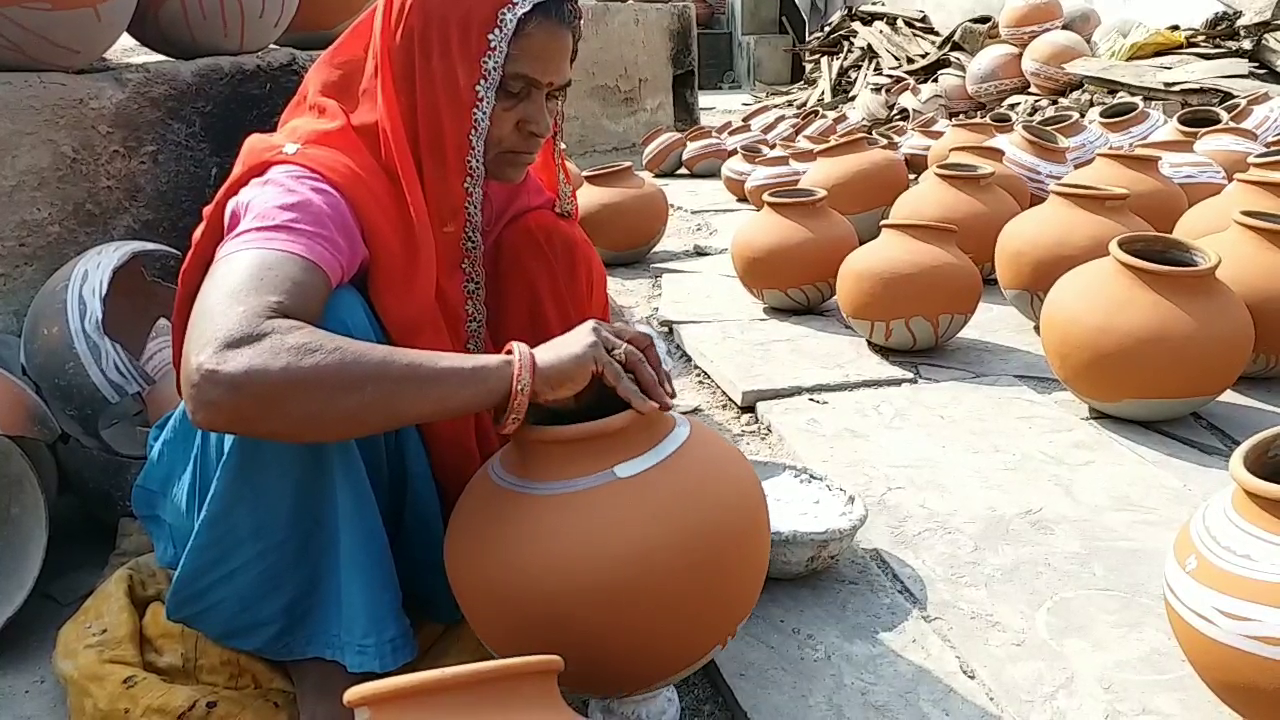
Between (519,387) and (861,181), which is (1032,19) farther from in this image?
(519,387)

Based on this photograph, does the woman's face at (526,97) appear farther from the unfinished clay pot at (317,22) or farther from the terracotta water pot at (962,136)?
the terracotta water pot at (962,136)

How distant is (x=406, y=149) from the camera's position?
160 centimetres

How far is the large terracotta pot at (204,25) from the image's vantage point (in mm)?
2971

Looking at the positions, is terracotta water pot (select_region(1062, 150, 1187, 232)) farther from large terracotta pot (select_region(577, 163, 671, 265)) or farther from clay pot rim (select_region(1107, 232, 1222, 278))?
large terracotta pot (select_region(577, 163, 671, 265))

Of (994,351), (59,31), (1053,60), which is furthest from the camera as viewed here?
(1053,60)

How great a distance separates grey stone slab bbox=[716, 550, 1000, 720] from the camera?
1719mm

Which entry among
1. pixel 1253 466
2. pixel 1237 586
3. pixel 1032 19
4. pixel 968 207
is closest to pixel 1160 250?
pixel 968 207

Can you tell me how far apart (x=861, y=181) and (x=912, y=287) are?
1.45 metres

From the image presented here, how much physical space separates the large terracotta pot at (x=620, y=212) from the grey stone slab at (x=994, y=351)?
170 cm

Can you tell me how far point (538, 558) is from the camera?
1.38 m

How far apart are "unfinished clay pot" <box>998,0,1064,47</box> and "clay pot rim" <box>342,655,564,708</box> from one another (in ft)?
27.6

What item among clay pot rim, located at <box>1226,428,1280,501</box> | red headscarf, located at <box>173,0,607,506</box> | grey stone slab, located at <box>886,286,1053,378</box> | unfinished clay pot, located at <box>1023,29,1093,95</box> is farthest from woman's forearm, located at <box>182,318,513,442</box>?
unfinished clay pot, located at <box>1023,29,1093,95</box>

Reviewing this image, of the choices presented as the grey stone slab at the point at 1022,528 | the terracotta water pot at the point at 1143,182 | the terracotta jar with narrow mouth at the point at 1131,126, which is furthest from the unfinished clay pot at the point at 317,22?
the terracotta jar with narrow mouth at the point at 1131,126

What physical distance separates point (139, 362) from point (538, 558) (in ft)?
5.15
